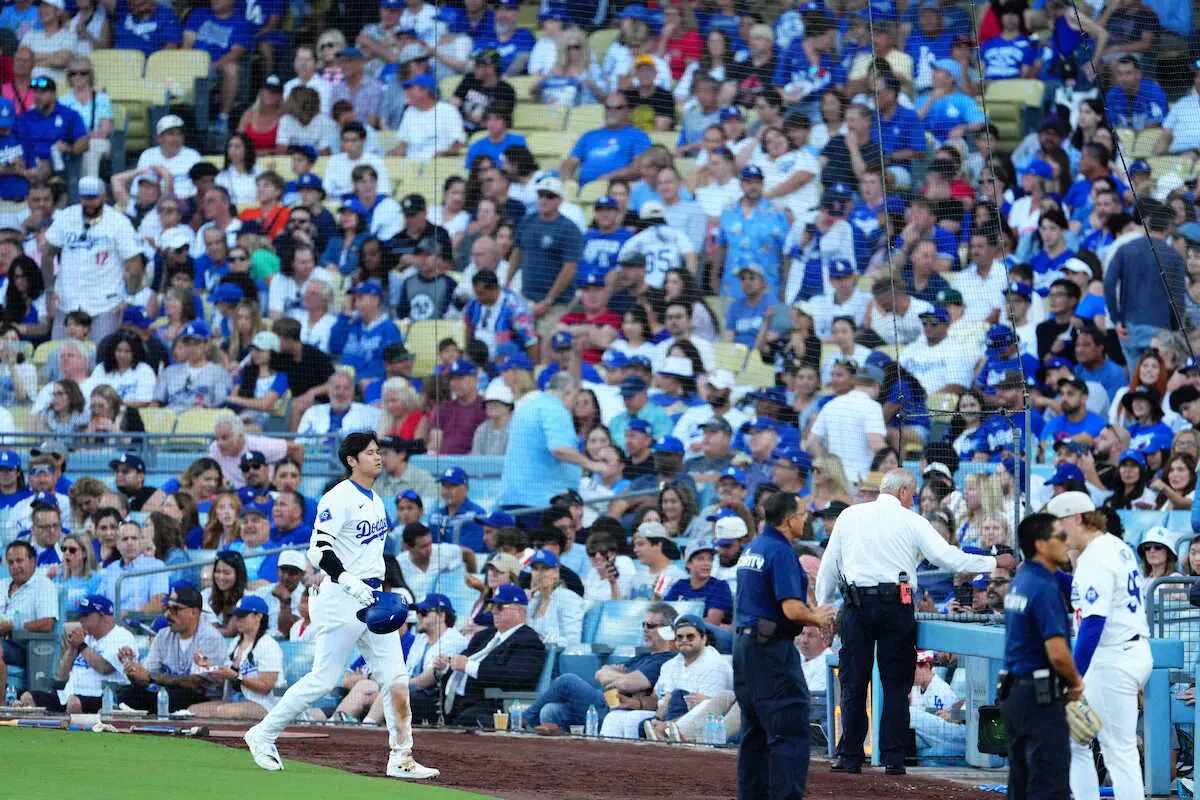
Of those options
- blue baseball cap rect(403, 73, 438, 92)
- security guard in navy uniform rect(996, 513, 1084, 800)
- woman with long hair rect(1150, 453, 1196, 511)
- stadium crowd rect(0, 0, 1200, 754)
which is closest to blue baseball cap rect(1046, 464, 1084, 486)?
stadium crowd rect(0, 0, 1200, 754)

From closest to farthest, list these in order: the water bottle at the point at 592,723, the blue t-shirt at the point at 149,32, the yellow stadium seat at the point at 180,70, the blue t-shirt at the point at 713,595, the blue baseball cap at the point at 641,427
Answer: the water bottle at the point at 592,723 < the blue t-shirt at the point at 713,595 < the blue baseball cap at the point at 641,427 < the yellow stadium seat at the point at 180,70 < the blue t-shirt at the point at 149,32

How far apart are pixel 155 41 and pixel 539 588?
987 cm

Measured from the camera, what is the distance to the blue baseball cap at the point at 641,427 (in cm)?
1380

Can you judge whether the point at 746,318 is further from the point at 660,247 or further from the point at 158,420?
the point at 158,420

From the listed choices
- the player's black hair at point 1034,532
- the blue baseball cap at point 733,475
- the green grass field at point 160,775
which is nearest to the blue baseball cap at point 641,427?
the blue baseball cap at point 733,475

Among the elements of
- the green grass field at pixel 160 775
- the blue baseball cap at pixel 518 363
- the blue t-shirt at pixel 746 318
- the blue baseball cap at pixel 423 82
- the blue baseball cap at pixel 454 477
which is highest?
the blue baseball cap at pixel 423 82

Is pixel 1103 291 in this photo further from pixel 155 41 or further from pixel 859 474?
pixel 155 41

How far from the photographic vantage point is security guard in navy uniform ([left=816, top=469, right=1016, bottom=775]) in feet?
30.8

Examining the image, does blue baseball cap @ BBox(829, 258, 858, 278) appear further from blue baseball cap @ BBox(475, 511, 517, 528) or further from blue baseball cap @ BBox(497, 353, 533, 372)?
blue baseball cap @ BBox(475, 511, 517, 528)

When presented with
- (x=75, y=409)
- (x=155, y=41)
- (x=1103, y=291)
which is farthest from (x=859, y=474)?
(x=155, y=41)

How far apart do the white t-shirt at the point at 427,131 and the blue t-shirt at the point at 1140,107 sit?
6.54 metres

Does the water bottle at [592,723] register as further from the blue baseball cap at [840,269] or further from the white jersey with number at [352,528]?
the blue baseball cap at [840,269]

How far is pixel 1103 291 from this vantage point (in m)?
14.1

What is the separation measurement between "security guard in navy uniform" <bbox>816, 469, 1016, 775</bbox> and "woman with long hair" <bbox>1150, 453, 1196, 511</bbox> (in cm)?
290
